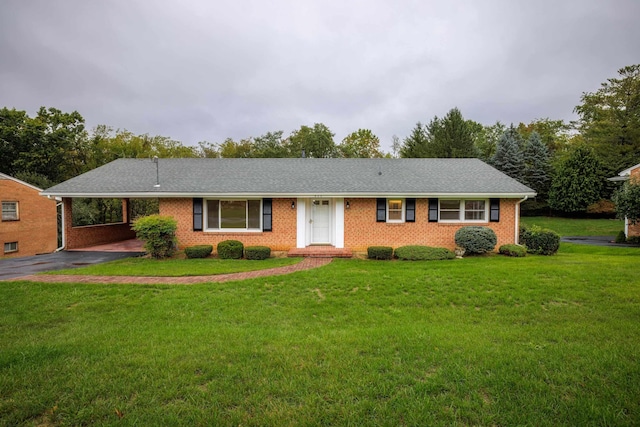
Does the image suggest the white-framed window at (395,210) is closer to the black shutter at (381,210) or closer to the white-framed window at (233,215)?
the black shutter at (381,210)

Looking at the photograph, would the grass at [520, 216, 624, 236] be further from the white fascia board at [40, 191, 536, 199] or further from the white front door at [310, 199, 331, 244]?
the white front door at [310, 199, 331, 244]

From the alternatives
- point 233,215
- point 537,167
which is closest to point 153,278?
point 233,215

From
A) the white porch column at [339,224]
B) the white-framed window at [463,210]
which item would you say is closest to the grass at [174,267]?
the white porch column at [339,224]

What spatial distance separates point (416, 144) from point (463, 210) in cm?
2174

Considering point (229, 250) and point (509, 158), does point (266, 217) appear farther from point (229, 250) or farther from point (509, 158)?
point (509, 158)

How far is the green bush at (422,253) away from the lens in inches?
443

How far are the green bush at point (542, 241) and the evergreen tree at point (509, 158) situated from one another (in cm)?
1955

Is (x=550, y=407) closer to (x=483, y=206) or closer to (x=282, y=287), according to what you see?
(x=282, y=287)

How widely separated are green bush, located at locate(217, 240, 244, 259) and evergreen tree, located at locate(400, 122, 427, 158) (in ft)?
82.1

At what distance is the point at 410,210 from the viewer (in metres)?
12.7

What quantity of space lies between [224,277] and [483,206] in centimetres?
1096

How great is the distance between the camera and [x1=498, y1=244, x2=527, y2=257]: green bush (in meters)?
11.5

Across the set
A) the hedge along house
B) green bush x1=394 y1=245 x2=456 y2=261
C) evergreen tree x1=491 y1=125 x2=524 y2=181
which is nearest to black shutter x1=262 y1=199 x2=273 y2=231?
the hedge along house

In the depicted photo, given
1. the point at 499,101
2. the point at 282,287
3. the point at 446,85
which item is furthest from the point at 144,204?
the point at 499,101
